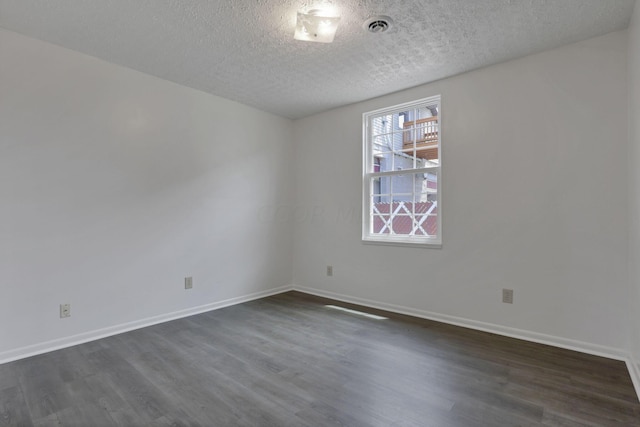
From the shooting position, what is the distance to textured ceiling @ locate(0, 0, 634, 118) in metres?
2.09

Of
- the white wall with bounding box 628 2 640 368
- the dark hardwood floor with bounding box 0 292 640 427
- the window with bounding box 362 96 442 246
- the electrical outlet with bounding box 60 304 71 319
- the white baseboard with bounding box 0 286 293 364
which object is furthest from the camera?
the window with bounding box 362 96 442 246

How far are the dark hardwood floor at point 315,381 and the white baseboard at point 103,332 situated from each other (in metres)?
0.09

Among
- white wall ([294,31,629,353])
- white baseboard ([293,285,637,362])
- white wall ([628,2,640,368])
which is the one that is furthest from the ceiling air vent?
white baseboard ([293,285,637,362])

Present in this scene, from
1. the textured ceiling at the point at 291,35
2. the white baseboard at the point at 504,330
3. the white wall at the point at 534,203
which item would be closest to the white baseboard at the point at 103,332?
the white baseboard at the point at 504,330

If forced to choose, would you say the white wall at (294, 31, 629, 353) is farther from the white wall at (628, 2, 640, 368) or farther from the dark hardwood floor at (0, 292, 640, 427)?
the dark hardwood floor at (0, 292, 640, 427)

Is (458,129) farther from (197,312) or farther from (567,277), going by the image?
(197,312)

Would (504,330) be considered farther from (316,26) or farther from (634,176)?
(316,26)

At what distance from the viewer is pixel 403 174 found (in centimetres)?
356

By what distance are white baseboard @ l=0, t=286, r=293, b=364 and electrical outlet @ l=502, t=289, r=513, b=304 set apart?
2.70 m

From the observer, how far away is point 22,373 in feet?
6.98

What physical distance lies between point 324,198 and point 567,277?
8.51 ft

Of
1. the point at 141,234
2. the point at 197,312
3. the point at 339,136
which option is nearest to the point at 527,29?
the point at 339,136

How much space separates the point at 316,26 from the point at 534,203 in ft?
7.16

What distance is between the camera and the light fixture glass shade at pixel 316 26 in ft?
6.95
